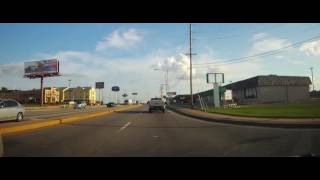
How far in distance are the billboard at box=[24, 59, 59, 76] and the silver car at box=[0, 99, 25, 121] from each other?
83.2m

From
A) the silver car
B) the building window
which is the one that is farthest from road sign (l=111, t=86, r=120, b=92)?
the silver car

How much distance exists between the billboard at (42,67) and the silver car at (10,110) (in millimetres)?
83232

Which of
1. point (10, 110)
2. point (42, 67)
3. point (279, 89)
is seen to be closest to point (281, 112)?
point (10, 110)

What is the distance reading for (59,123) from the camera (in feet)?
89.3

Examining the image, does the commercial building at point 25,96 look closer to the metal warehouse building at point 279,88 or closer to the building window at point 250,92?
the building window at point 250,92

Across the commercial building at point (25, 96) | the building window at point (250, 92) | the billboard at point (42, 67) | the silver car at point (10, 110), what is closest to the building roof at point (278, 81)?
the building window at point (250, 92)

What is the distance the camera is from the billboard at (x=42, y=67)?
365 ft

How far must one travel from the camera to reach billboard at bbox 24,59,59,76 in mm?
111375
